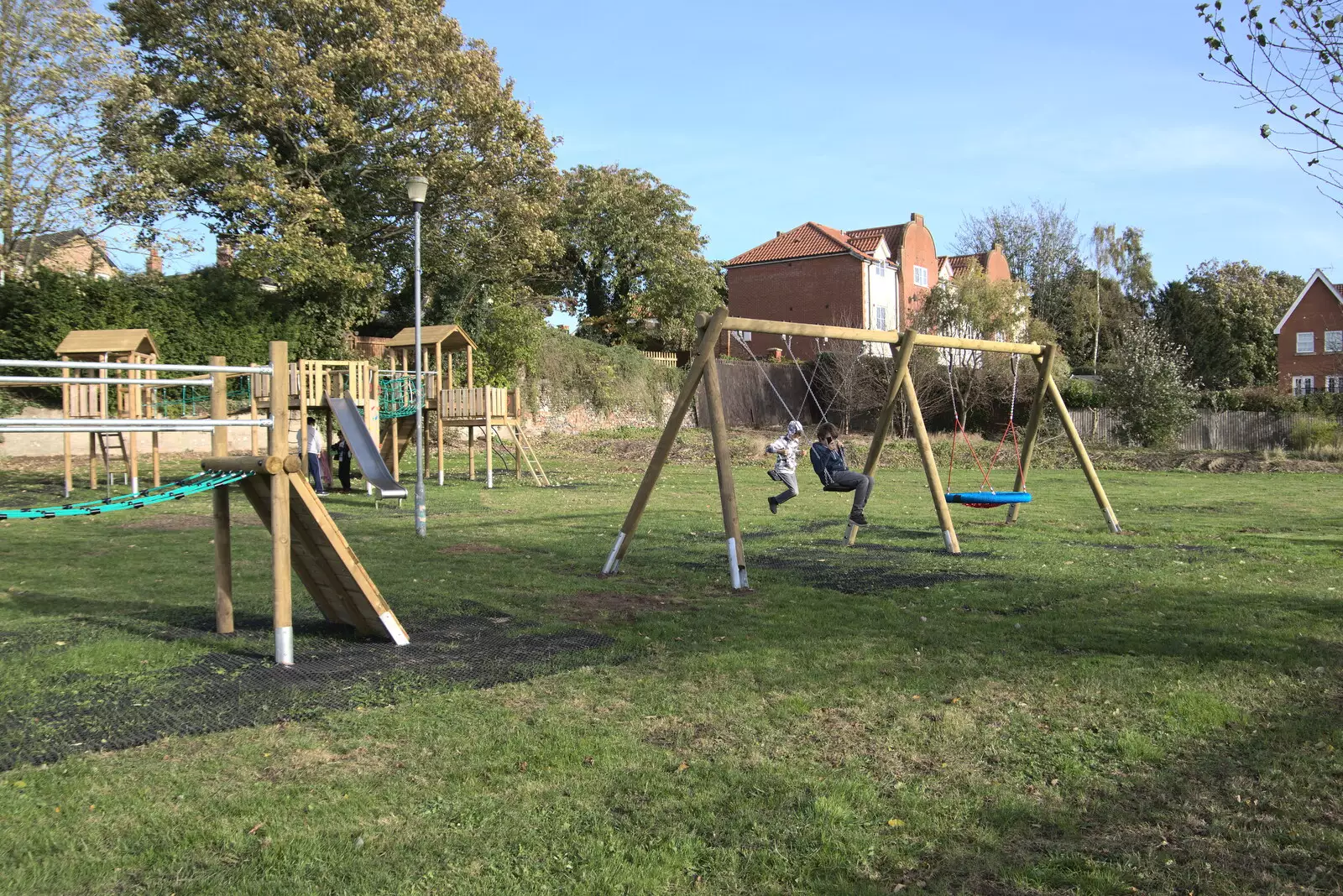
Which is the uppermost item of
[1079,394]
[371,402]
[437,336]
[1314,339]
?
[1314,339]

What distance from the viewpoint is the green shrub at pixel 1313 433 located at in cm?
3484

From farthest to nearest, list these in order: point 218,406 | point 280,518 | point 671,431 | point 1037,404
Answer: point 1037,404, point 671,431, point 218,406, point 280,518

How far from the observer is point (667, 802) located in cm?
434

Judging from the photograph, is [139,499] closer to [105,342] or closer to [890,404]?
[890,404]

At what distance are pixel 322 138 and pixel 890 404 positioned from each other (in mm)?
22015

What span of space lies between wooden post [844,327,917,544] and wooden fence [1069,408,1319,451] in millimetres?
29024

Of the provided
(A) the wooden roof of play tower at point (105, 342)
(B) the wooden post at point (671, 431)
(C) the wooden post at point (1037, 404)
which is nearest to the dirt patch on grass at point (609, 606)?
(B) the wooden post at point (671, 431)

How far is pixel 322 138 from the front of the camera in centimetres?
2819

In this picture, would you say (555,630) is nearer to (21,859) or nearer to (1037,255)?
(21,859)

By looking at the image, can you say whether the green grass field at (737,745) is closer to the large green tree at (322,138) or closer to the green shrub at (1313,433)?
the large green tree at (322,138)

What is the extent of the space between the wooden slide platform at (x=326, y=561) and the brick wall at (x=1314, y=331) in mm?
58044

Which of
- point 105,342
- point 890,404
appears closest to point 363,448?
point 105,342

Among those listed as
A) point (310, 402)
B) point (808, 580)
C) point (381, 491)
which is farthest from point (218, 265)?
point (808, 580)

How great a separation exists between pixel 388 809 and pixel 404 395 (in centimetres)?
1988
